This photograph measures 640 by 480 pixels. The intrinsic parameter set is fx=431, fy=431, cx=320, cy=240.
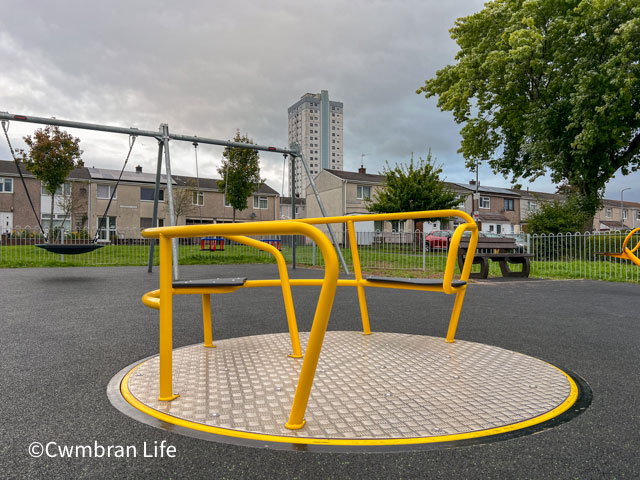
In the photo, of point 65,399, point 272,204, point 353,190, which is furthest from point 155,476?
point 272,204

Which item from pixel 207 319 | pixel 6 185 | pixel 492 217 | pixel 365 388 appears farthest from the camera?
pixel 492 217

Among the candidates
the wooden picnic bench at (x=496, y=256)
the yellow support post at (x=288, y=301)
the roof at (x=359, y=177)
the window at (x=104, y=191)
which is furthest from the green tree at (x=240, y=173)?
the yellow support post at (x=288, y=301)

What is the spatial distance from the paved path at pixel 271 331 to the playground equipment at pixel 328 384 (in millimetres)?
152

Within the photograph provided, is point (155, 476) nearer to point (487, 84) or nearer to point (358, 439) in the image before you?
point (358, 439)

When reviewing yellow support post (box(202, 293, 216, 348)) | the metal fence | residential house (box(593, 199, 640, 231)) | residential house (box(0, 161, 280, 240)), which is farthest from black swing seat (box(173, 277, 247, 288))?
residential house (box(593, 199, 640, 231))

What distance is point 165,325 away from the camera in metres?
2.36

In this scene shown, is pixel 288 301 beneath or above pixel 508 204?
beneath

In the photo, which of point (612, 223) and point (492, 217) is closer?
point (492, 217)

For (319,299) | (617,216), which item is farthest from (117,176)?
(617,216)

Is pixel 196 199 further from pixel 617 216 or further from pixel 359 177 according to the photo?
pixel 617 216

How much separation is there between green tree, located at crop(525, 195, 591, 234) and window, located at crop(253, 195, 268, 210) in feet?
84.2

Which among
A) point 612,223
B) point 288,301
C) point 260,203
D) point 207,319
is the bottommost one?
point 207,319

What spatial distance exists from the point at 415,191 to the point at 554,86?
7.76m

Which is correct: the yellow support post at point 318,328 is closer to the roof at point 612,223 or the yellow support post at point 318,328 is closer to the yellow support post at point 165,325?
the yellow support post at point 165,325
